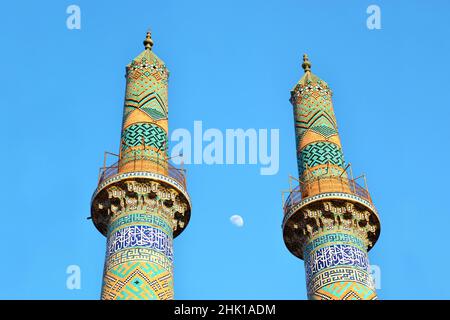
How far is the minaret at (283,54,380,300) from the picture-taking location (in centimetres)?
1252

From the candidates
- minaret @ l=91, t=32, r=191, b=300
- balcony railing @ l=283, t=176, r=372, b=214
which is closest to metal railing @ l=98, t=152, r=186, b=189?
minaret @ l=91, t=32, r=191, b=300

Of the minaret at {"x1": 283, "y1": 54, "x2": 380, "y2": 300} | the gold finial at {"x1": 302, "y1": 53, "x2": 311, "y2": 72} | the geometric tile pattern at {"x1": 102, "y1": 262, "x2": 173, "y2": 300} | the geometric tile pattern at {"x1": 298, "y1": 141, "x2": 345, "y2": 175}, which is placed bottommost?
the geometric tile pattern at {"x1": 102, "y1": 262, "x2": 173, "y2": 300}

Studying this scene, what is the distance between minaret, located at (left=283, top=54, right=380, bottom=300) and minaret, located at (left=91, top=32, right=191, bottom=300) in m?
1.76

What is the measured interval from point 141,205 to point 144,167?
0.68 metres

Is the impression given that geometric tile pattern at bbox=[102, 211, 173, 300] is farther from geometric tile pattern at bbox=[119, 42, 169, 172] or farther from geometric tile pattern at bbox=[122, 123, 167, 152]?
geometric tile pattern at bbox=[122, 123, 167, 152]

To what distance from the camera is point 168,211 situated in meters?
13.0

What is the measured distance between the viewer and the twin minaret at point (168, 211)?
39.9 ft

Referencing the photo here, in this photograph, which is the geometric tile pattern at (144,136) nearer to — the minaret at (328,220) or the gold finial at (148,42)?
the minaret at (328,220)

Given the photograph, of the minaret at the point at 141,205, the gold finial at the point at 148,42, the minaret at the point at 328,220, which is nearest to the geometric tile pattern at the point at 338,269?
the minaret at the point at 328,220

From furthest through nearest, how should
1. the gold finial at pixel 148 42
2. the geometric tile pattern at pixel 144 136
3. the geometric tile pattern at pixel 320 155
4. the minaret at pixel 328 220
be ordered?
the gold finial at pixel 148 42, the geometric tile pattern at pixel 320 155, the geometric tile pattern at pixel 144 136, the minaret at pixel 328 220

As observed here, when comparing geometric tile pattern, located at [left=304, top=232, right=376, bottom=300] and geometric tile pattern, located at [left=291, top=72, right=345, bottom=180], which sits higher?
geometric tile pattern, located at [left=291, top=72, right=345, bottom=180]

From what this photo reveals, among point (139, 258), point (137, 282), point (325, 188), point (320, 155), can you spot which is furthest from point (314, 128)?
point (137, 282)

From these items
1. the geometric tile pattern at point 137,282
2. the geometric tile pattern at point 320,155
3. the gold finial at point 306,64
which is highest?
the gold finial at point 306,64
